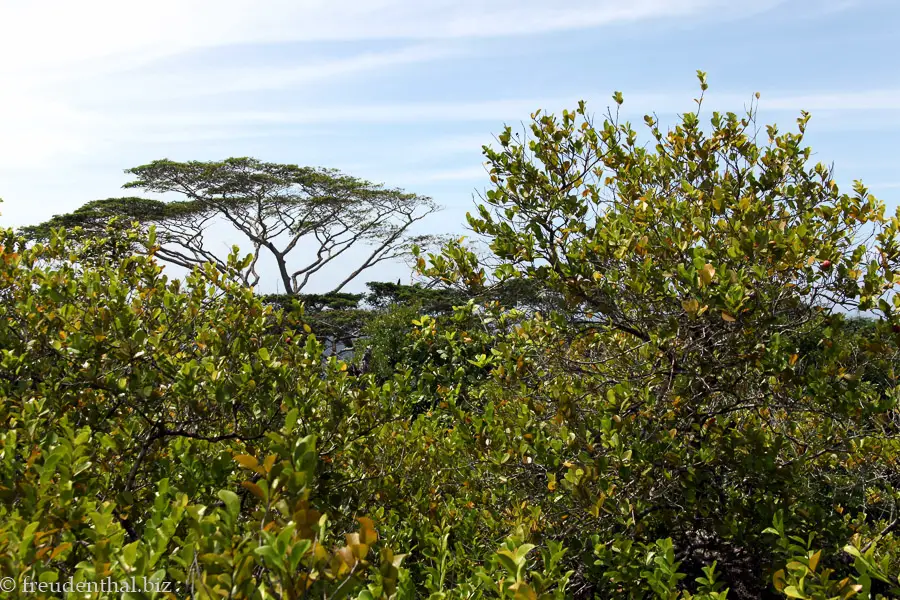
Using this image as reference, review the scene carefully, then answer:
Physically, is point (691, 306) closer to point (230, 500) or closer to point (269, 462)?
point (269, 462)

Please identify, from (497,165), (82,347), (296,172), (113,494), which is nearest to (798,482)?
(497,165)

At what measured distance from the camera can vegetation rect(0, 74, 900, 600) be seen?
3135 mm

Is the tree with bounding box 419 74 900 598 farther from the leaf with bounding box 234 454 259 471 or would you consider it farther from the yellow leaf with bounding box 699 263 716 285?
the leaf with bounding box 234 454 259 471

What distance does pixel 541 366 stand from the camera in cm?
398

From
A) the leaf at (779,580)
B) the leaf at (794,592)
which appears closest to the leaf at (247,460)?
the leaf at (794,592)

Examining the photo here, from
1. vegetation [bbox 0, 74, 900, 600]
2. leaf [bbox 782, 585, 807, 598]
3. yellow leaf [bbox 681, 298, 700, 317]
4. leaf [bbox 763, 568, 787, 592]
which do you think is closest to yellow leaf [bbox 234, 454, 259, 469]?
vegetation [bbox 0, 74, 900, 600]

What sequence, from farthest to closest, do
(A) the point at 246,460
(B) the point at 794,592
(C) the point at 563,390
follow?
(C) the point at 563,390
(B) the point at 794,592
(A) the point at 246,460

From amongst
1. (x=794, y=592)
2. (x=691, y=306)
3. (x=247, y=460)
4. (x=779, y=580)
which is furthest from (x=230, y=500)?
(x=691, y=306)

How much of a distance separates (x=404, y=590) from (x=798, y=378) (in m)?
2.31

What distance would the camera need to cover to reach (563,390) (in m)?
3.71

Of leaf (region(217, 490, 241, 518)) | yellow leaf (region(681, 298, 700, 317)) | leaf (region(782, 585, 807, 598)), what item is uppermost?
yellow leaf (region(681, 298, 700, 317))

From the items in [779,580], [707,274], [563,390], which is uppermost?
[707,274]

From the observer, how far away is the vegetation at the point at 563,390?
3.13 metres

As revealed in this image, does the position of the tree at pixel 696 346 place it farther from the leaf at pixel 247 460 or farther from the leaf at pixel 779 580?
the leaf at pixel 247 460
